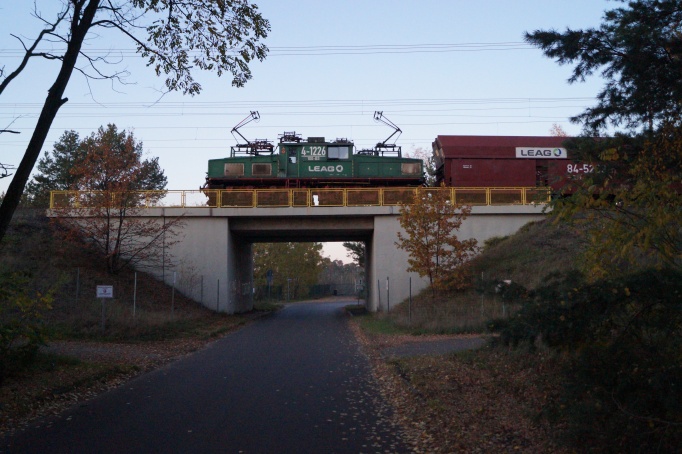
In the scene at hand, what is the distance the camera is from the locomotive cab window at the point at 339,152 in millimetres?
37766

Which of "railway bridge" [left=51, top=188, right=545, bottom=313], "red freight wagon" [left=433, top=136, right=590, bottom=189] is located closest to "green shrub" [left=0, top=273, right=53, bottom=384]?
→ "railway bridge" [left=51, top=188, right=545, bottom=313]

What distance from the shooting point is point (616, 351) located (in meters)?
5.83

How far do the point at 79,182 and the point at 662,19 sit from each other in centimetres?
2432

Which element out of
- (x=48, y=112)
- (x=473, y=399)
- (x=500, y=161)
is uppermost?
(x=500, y=161)

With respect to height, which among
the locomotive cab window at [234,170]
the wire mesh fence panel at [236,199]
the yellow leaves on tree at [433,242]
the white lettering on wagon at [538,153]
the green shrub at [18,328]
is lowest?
the green shrub at [18,328]

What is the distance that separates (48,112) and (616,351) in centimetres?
789

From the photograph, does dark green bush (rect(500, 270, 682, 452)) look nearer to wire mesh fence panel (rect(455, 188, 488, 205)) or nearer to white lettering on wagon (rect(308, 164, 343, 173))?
wire mesh fence panel (rect(455, 188, 488, 205))

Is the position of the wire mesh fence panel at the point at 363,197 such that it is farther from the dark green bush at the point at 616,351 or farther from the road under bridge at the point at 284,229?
the dark green bush at the point at 616,351

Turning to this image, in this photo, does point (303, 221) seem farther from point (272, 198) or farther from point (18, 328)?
point (18, 328)

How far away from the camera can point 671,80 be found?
37.4 feet

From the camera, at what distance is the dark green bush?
5.38 meters

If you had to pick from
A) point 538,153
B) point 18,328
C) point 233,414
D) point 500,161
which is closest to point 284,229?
point 500,161

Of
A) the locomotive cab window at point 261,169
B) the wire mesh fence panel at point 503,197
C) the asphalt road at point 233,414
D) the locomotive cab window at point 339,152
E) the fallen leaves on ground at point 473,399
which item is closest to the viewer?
the fallen leaves on ground at point 473,399

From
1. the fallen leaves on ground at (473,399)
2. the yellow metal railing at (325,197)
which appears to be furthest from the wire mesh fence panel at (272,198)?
the fallen leaves on ground at (473,399)
